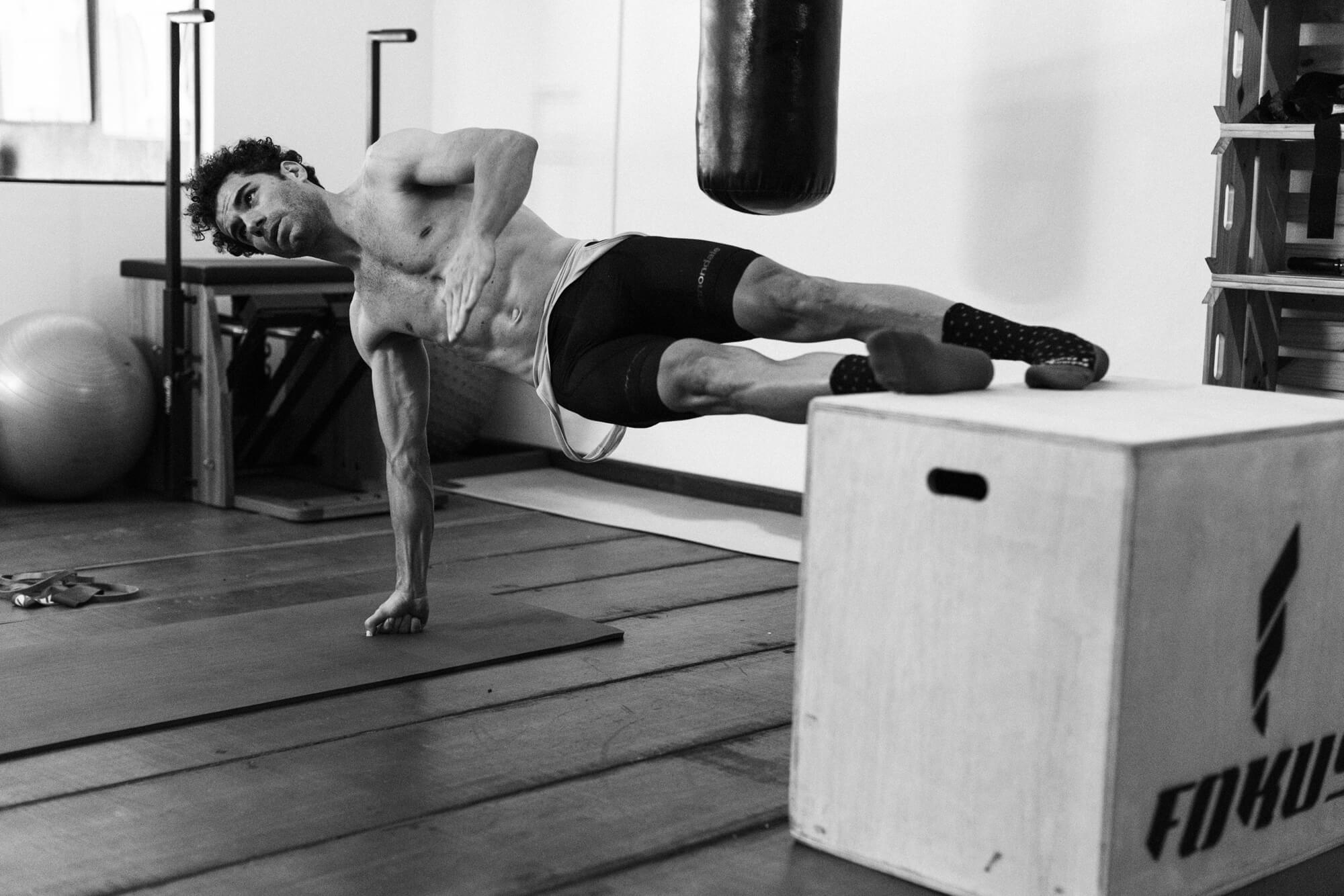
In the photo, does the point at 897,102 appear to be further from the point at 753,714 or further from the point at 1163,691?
the point at 1163,691

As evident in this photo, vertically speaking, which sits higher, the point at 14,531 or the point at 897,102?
A: the point at 897,102

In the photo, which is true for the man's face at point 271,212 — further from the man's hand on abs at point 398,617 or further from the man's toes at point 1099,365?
the man's toes at point 1099,365

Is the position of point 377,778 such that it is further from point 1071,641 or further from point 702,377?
point 1071,641

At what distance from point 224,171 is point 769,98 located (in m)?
1.32

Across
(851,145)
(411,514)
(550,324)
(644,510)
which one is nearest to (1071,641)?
(550,324)

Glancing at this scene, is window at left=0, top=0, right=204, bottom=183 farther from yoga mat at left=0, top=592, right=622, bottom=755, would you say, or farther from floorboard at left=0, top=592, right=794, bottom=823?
floorboard at left=0, top=592, right=794, bottom=823

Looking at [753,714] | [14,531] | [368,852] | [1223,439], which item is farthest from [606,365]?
[14,531]

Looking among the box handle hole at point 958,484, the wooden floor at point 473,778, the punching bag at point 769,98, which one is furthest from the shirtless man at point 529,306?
the punching bag at point 769,98

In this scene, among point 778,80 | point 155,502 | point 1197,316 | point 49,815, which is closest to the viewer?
point 49,815

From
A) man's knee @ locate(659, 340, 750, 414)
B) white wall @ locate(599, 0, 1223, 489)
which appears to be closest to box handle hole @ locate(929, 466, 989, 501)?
man's knee @ locate(659, 340, 750, 414)

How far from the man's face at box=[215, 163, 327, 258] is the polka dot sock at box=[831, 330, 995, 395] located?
5.26ft

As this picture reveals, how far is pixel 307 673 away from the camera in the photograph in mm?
3119

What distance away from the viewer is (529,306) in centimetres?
317

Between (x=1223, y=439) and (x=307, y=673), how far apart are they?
1926 mm
